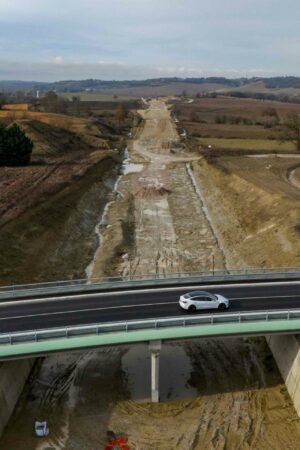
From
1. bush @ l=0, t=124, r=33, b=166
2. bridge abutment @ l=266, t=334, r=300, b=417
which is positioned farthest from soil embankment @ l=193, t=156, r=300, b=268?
bush @ l=0, t=124, r=33, b=166

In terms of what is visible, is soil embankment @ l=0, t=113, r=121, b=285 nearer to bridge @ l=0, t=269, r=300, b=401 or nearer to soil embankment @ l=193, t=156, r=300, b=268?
bridge @ l=0, t=269, r=300, b=401

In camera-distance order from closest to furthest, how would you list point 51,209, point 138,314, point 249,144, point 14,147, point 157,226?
point 138,314 < point 51,209 < point 157,226 < point 14,147 < point 249,144

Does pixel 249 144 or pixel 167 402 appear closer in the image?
pixel 167 402

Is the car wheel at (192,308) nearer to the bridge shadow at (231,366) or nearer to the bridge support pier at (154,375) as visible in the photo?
the bridge support pier at (154,375)

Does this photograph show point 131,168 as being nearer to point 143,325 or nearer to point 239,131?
point 239,131

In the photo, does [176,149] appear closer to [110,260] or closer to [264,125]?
[264,125]

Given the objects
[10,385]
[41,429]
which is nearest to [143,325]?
[41,429]
